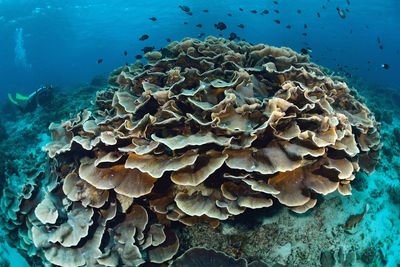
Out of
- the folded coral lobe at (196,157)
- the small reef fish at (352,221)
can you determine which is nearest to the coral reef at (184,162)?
the folded coral lobe at (196,157)

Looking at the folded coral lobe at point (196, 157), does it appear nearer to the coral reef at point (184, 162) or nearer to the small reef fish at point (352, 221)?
the coral reef at point (184, 162)

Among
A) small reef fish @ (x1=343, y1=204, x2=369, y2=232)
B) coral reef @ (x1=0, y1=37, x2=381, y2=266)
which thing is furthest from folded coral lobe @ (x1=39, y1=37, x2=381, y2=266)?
small reef fish @ (x1=343, y1=204, x2=369, y2=232)

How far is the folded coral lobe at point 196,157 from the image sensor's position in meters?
3.09

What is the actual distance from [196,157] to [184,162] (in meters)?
0.16

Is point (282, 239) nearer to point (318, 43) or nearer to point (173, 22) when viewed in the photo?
point (173, 22)

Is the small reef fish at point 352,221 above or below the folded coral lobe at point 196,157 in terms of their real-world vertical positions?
below

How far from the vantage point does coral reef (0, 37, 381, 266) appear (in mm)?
3109

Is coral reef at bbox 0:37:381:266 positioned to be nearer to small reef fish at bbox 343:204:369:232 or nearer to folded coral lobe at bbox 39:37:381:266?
folded coral lobe at bbox 39:37:381:266

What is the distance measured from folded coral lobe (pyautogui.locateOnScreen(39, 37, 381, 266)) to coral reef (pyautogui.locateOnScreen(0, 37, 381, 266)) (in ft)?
0.05

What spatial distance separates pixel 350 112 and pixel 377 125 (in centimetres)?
95

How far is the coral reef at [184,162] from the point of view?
311cm

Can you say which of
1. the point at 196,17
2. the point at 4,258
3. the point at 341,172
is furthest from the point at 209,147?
the point at 196,17

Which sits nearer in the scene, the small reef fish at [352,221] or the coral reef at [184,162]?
the coral reef at [184,162]

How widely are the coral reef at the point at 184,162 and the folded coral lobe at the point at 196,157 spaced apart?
0.05ft
